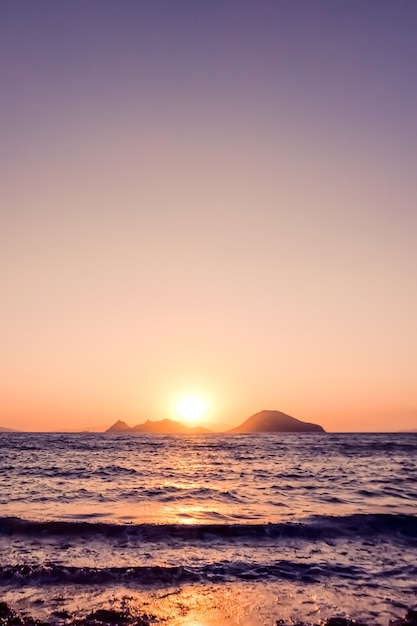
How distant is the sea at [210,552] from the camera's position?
297 inches

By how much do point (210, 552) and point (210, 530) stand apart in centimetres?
196

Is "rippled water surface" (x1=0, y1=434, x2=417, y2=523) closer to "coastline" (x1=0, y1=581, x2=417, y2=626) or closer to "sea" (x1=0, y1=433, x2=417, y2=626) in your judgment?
"sea" (x1=0, y1=433, x2=417, y2=626)

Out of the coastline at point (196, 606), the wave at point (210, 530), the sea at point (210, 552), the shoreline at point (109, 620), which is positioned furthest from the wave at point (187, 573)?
the wave at point (210, 530)

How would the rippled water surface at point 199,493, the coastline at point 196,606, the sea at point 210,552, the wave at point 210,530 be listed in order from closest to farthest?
the coastline at point 196,606
the sea at point 210,552
the wave at point 210,530
the rippled water surface at point 199,493

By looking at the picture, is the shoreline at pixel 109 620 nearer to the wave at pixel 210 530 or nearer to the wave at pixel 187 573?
the wave at pixel 187 573

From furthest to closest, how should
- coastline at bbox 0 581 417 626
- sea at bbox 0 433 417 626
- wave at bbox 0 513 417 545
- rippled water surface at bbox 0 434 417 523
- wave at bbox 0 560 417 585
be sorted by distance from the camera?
rippled water surface at bbox 0 434 417 523
wave at bbox 0 513 417 545
wave at bbox 0 560 417 585
sea at bbox 0 433 417 626
coastline at bbox 0 581 417 626

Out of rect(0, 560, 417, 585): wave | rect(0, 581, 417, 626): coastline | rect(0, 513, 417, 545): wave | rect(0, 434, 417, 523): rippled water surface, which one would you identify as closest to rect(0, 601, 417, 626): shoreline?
rect(0, 581, 417, 626): coastline

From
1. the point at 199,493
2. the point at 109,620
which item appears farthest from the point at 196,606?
the point at 199,493

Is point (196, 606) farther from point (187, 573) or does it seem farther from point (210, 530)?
point (210, 530)

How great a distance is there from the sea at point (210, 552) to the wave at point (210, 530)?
3cm

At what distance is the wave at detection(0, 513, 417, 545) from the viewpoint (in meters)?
12.3

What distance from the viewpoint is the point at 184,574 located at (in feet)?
29.9

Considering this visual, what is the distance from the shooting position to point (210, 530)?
42.1ft

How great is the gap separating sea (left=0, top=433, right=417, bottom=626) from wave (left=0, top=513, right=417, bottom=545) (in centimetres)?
3
